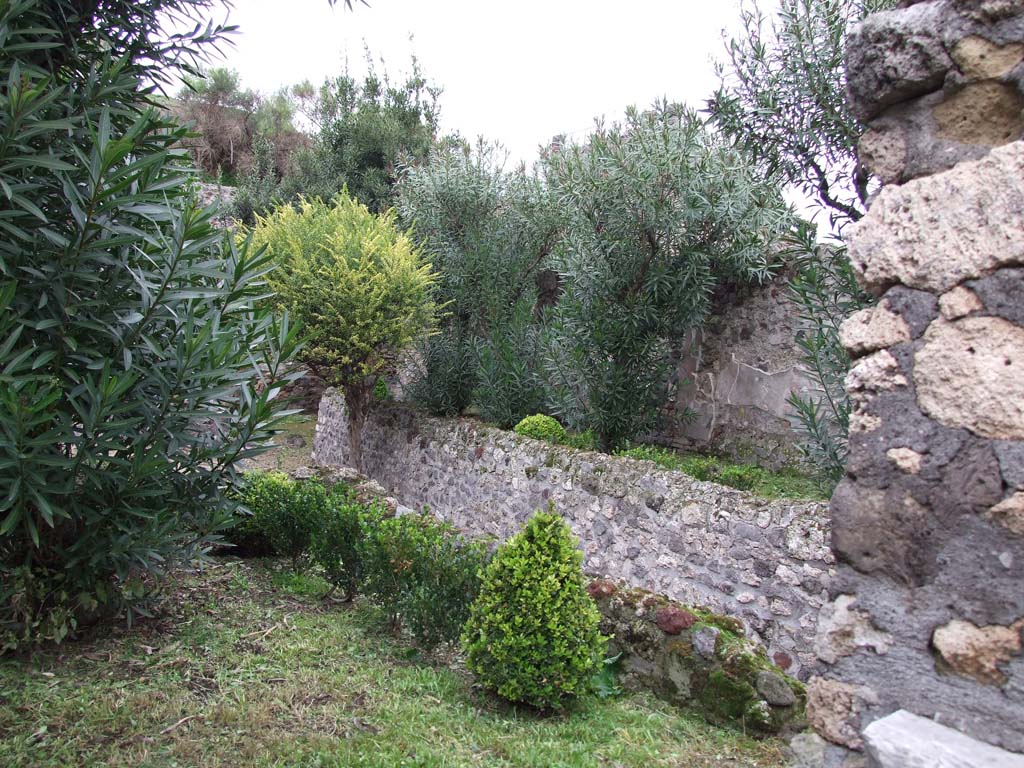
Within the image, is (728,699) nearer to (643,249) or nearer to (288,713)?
(288,713)

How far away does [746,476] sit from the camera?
6363 millimetres

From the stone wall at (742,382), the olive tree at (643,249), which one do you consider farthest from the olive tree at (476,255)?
the stone wall at (742,382)

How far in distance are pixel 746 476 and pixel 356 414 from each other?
620 centimetres

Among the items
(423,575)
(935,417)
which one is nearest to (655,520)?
→ (423,575)

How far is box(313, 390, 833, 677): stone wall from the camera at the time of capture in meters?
4.90

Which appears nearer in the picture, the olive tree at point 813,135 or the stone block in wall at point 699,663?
the stone block in wall at point 699,663

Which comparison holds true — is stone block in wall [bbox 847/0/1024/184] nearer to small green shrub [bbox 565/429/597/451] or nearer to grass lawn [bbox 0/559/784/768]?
grass lawn [bbox 0/559/784/768]

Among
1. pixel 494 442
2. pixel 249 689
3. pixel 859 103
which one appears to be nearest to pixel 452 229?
pixel 494 442

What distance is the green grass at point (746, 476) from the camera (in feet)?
20.1

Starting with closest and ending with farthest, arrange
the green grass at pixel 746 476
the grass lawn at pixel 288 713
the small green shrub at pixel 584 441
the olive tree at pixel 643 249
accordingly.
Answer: the grass lawn at pixel 288 713 < the green grass at pixel 746 476 < the olive tree at pixel 643 249 < the small green shrub at pixel 584 441

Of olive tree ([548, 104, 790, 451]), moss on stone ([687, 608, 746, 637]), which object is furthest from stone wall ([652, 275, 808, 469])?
moss on stone ([687, 608, 746, 637])

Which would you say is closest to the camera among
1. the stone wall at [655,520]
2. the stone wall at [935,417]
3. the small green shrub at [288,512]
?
the stone wall at [935,417]

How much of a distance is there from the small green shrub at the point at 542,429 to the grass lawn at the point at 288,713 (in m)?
3.84

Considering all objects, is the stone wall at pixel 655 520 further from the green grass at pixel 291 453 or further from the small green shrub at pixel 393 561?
the green grass at pixel 291 453
